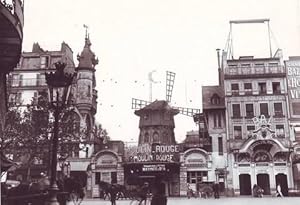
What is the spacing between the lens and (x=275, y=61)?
37.1 meters

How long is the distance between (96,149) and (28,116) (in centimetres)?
1399

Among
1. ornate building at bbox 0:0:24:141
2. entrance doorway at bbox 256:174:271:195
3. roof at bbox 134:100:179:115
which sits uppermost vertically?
roof at bbox 134:100:179:115

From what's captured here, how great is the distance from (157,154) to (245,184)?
7366 millimetres

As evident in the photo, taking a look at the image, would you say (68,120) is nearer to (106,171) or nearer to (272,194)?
(106,171)

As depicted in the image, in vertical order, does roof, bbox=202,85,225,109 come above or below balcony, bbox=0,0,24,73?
above

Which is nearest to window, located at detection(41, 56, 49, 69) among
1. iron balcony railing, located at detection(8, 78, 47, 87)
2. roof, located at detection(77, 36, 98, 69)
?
iron balcony railing, located at detection(8, 78, 47, 87)

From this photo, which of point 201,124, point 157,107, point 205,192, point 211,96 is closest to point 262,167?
point 205,192

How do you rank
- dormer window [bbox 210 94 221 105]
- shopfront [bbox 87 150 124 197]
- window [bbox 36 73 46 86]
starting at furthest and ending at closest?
window [bbox 36 73 46 86] < dormer window [bbox 210 94 221 105] < shopfront [bbox 87 150 124 197]

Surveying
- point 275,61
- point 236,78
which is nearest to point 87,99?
point 236,78

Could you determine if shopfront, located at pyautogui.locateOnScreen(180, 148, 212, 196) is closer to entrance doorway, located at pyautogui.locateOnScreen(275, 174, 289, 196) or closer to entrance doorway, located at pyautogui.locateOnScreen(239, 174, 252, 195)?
entrance doorway, located at pyautogui.locateOnScreen(239, 174, 252, 195)

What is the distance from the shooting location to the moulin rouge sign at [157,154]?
3656 cm

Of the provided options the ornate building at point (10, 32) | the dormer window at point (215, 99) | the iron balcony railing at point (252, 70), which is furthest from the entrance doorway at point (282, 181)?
the ornate building at point (10, 32)

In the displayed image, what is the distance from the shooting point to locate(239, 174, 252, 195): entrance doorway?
3503cm

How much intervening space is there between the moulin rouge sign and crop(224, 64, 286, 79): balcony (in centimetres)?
751
